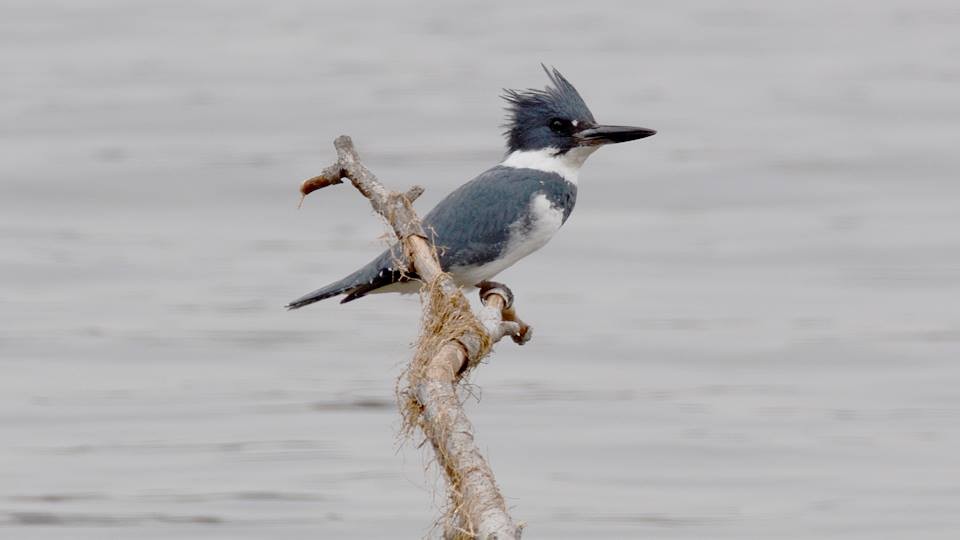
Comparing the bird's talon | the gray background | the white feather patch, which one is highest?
the white feather patch

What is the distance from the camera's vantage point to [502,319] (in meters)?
5.10

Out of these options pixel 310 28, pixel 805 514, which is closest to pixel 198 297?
pixel 805 514

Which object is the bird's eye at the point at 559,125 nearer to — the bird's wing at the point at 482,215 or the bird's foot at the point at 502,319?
the bird's wing at the point at 482,215

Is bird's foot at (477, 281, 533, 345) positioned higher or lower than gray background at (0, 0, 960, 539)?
higher

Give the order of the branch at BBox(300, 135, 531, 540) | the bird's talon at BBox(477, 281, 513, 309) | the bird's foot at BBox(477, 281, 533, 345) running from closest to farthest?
the branch at BBox(300, 135, 531, 540) < the bird's foot at BBox(477, 281, 533, 345) < the bird's talon at BBox(477, 281, 513, 309)

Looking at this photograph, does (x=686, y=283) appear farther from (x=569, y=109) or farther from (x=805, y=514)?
(x=569, y=109)

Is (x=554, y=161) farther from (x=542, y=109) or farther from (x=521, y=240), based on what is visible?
(x=521, y=240)

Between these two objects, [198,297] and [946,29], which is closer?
[198,297]

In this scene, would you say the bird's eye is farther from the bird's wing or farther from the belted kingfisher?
the bird's wing

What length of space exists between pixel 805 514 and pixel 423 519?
5.00 feet

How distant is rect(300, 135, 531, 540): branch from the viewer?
348 cm

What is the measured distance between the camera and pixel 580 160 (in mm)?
6215

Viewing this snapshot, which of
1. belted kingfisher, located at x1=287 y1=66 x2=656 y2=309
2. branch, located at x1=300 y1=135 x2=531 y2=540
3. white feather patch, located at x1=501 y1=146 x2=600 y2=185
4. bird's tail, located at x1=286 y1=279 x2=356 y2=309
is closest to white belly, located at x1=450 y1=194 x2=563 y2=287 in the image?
belted kingfisher, located at x1=287 y1=66 x2=656 y2=309

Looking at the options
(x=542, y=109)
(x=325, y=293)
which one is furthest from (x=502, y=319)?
(x=542, y=109)
